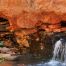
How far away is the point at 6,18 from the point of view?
9.74 m

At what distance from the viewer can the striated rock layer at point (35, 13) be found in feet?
30.0

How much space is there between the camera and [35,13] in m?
9.27

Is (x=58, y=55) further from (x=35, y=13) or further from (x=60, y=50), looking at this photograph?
(x=35, y=13)

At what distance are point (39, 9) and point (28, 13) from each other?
0.95 feet

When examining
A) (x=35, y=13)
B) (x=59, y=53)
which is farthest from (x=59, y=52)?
(x=35, y=13)

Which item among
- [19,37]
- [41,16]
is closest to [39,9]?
[41,16]

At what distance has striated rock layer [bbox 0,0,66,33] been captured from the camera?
9.16 m

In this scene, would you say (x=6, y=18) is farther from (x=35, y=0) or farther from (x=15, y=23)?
(x=35, y=0)

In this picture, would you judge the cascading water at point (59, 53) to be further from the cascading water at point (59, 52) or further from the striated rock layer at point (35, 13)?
the striated rock layer at point (35, 13)

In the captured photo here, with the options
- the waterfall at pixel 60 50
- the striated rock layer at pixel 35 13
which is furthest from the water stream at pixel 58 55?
the striated rock layer at pixel 35 13

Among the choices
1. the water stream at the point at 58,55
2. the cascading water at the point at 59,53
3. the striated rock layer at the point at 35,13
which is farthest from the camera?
the striated rock layer at the point at 35,13

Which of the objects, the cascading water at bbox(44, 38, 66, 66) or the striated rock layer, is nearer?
the cascading water at bbox(44, 38, 66, 66)

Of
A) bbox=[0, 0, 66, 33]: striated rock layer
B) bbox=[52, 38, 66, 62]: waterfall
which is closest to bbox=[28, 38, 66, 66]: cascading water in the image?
bbox=[52, 38, 66, 62]: waterfall

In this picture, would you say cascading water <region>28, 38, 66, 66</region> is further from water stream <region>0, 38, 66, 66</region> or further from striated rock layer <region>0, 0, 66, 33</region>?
striated rock layer <region>0, 0, 66, 33</region>
